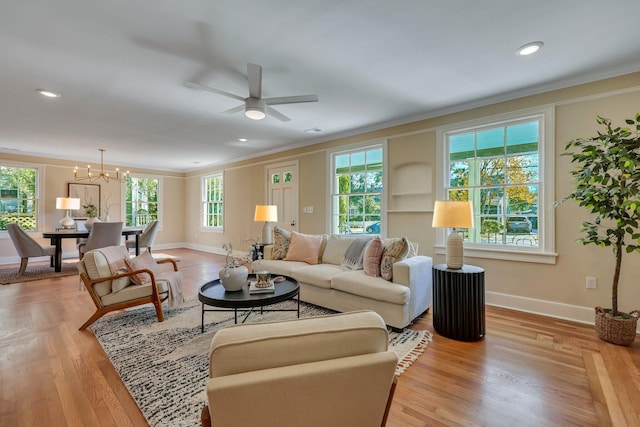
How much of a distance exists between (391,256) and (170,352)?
7.00 ft

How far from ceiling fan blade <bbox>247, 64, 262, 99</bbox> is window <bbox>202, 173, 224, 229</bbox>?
17.6ft

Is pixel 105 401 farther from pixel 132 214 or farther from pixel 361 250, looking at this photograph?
pixel 132 214

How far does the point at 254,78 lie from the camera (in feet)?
8.18

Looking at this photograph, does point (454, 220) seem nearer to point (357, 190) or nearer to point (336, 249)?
point (336, 249)

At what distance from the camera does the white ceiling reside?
78.1 inches

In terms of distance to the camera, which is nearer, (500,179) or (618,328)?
(618,328)

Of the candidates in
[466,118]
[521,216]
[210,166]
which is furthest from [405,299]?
[210,166]

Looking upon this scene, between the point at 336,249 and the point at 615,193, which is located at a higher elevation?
the point at 615,193

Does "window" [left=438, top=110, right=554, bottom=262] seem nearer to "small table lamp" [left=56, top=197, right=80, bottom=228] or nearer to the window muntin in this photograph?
the window muntin

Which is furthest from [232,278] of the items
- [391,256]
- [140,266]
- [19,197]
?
[19,197]

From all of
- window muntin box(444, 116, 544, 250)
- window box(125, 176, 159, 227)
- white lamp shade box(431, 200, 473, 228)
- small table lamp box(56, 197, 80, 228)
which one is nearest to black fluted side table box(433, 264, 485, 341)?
white lamp shade box(431, 200, 473, 228)

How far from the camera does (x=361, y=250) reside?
338 cm

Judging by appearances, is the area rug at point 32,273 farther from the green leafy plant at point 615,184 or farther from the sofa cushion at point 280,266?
the green leafy plant at point 615,184

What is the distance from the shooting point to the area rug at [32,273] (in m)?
4.61
